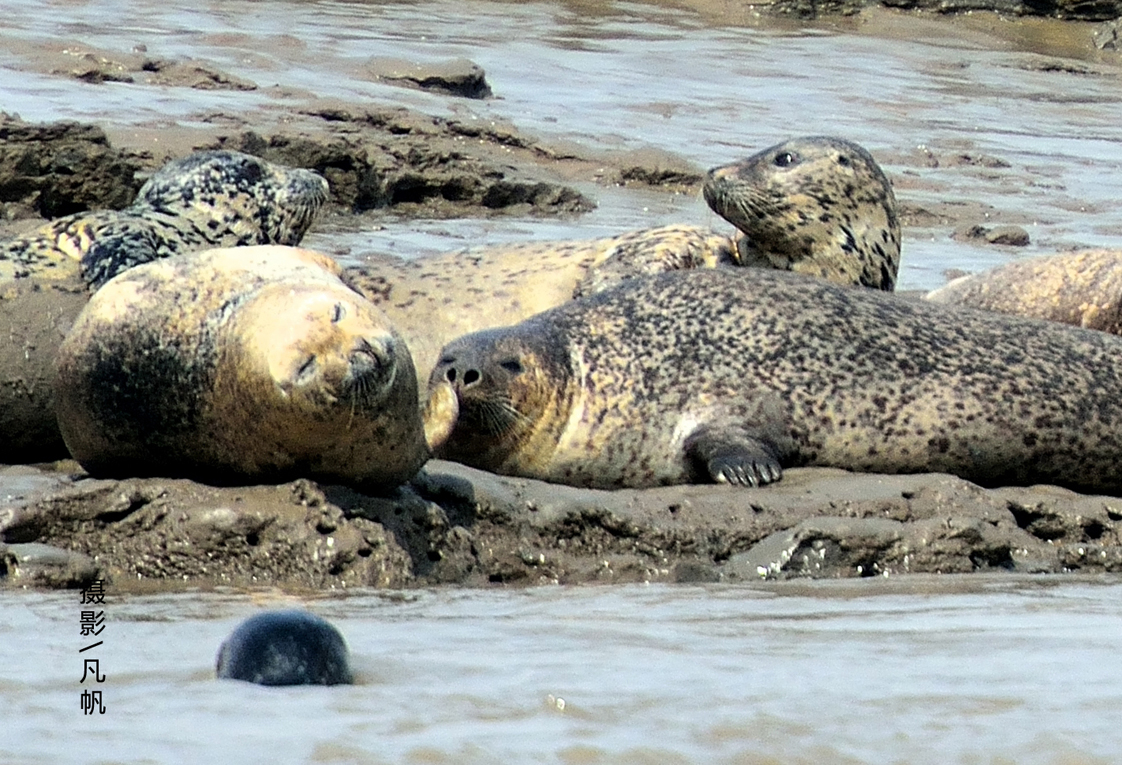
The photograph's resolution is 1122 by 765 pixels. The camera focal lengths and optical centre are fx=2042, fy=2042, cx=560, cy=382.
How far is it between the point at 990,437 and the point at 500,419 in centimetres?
136

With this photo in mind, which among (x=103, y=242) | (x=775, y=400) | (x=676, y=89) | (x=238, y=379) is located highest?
(x=238, y=379)

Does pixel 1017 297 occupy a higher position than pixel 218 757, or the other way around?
pixel 218 757

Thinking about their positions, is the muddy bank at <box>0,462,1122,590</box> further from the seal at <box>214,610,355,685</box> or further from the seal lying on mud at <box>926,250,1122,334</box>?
the seal lying on mud at <box>926,250,1122,334</box>

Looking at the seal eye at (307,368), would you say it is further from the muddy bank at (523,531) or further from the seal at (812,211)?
the seal at (812,211)

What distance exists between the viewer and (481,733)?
255cm

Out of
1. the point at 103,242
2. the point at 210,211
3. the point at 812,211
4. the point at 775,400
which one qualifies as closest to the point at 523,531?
the point at 775,400

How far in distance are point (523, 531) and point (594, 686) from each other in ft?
6.40

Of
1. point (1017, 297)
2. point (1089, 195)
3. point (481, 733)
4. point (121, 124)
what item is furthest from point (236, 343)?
point (1089, 195)

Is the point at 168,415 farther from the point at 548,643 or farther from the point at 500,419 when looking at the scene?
the point at 548,643

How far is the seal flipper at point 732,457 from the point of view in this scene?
211 inches

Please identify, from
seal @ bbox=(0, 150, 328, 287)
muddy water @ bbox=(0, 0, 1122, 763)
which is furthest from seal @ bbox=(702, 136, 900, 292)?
muddy water @ bbox=(0, 0, 1122, 763)

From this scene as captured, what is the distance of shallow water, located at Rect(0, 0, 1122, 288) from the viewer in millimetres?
12461

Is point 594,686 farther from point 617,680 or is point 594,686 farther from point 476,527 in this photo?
point 476,527

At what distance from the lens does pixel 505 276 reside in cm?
686
